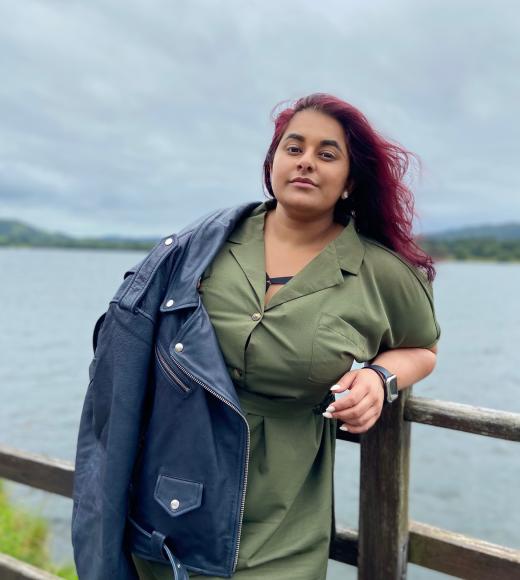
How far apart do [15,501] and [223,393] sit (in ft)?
25.2

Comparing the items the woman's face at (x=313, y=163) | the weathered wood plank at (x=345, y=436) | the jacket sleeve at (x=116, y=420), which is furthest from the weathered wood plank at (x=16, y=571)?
the woman's face at (x=313, y=163)

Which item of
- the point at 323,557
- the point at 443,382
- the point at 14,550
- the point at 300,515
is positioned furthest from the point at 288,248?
the point at 443,382

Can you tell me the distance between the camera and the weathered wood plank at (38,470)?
3148 mm

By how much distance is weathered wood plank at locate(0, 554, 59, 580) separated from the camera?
10.6 ft

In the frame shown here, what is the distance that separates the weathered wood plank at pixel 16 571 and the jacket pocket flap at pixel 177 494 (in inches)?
66.2

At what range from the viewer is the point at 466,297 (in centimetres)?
4538

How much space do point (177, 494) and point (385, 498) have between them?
880 mm

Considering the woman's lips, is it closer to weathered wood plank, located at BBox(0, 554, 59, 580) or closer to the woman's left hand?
the woman's left hand

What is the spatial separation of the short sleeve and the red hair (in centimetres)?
9

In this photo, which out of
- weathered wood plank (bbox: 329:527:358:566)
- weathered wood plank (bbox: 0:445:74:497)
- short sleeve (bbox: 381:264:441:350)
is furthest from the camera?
weathered wood plank (bbox: 0:445:74:497)

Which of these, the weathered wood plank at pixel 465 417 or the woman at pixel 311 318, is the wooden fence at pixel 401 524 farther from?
the woman at pixel 311 318

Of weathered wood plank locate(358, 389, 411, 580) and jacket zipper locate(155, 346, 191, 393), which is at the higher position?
jacket zipper locate(155, 346, 191, 393)

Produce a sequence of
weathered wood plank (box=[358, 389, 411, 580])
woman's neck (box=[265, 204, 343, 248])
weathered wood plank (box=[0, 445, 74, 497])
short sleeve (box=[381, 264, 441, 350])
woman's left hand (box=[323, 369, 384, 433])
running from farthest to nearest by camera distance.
Answer: weathered wood plank (box=[0, 445, 74, 497]), weathered wood plank (box=[358, 389, 411, 580]), woman's neck (box=[265, 204, 343, 248]), short sleeve (box=[381, 264, 441, 350]), woman's left hand (box=[323, 369, 384, 433])

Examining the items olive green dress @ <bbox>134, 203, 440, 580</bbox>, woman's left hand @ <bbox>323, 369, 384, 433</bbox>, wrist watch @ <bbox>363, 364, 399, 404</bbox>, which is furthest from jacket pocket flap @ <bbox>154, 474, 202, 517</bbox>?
wrist watch @ <bbox>363, 364, 399, 404</bbox>
